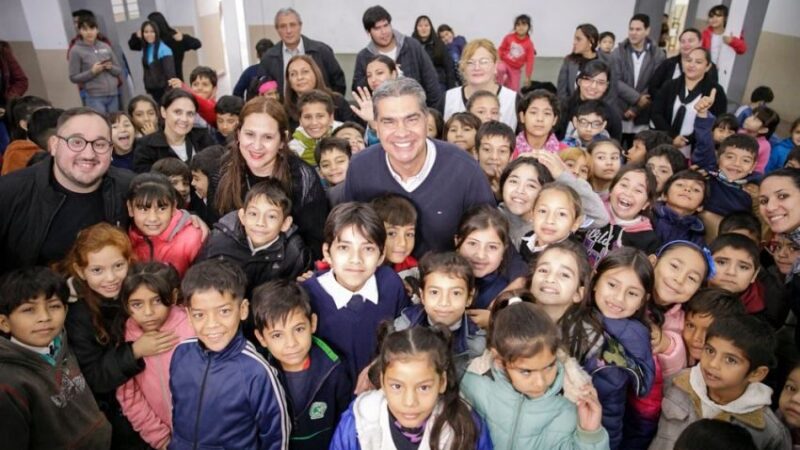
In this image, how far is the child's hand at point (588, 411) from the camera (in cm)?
179

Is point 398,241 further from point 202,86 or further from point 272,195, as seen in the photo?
point 202,86

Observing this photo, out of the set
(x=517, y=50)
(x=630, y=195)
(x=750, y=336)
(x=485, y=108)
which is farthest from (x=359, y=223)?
(x=517, y=50)

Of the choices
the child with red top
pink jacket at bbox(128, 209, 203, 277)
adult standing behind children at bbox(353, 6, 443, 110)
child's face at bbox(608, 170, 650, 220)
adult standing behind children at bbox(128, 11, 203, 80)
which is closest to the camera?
pink jacket at bbox(128, 209, 203, 277)

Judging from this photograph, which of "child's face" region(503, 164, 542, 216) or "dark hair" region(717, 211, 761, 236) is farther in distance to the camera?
"dark hair" region(717, 211, 761, 236)

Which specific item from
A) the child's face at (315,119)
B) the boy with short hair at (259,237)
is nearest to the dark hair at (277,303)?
the boy with short hair at (259,237)

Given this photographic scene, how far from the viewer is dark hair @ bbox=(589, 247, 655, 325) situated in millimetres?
2244

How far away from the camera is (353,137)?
144 inches

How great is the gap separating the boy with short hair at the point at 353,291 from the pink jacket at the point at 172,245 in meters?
0.80

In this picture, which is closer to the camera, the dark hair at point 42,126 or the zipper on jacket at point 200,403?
the zipper on jacket at point 200,403

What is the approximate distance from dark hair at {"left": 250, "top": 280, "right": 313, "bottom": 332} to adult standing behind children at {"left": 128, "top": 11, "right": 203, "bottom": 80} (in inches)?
243

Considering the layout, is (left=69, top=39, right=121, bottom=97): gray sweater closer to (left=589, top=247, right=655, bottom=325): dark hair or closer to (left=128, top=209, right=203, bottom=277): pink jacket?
(left=128, top=209, right=203, bottom=277): pink jacket

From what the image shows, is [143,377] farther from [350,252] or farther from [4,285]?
[350,252]

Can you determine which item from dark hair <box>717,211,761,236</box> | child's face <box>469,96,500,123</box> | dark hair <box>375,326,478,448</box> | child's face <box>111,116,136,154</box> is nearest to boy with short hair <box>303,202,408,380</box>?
dark hair <box>375,326,478,448</box>

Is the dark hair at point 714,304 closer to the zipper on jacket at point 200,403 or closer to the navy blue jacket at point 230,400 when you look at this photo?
the navy blue jacket at point 230,400
